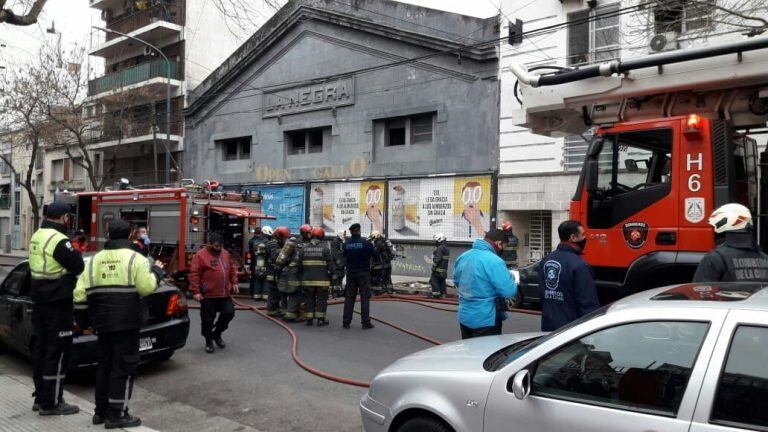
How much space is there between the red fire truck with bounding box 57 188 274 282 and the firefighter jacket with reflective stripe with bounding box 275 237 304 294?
4.25m

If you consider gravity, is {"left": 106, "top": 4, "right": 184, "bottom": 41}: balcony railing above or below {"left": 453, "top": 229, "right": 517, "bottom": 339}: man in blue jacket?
above

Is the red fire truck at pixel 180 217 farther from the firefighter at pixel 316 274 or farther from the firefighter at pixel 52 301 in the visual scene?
the firefighter at pixel 52 301

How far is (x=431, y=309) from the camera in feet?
38.0

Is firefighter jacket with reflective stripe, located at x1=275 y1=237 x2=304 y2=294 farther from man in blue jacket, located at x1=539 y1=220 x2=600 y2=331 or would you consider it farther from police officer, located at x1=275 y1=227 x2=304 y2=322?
man in blue jacket, located at x1=539 y1=220 x2=600 y2=331

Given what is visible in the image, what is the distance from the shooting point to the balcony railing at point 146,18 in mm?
27766

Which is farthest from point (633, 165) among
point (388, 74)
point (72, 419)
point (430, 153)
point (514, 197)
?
point (388, 74)

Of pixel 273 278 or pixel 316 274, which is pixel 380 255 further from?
pixel 316 274

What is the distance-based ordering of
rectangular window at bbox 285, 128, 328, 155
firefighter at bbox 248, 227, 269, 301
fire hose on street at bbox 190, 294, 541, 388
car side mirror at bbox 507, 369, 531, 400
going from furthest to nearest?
rectangular window at bbox 285, 128, 328, 155, firefighter at bbox 248, 227, 269, 301, fire hose on street at bbox 190, 294, 541, 388, car side mirror at bbox 507, 369, 531, 400

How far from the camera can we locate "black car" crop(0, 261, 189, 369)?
6.06 meters

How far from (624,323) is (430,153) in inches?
622

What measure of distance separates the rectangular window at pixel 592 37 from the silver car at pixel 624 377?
12.6 metres

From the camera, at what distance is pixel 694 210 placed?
5492 millimetres

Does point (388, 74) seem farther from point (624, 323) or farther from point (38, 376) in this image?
point (624, 323)

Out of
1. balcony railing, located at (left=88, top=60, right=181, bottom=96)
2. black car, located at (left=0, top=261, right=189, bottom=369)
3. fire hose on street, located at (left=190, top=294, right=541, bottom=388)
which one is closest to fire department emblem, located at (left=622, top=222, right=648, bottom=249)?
fire hose on street, located at (left=190, top=294, right=541, bottom=388)
